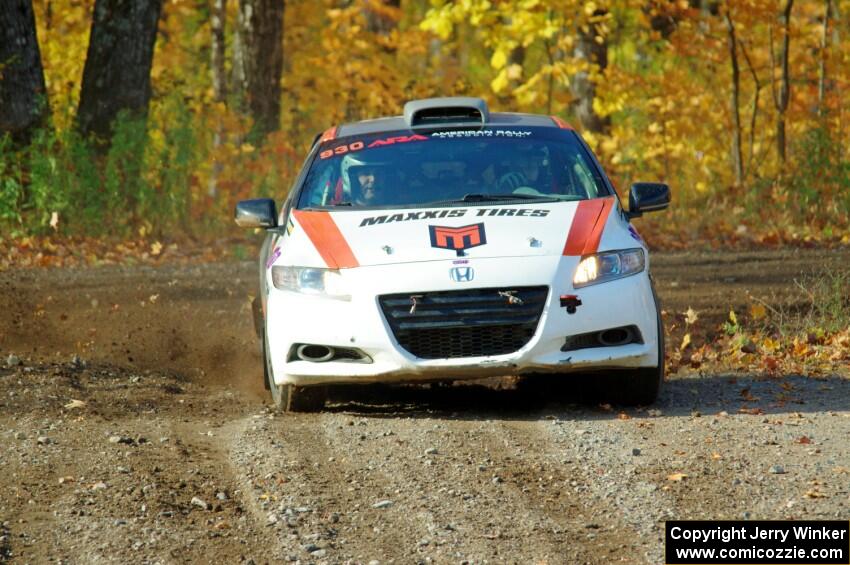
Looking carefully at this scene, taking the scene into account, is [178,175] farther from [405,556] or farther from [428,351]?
[405,556]

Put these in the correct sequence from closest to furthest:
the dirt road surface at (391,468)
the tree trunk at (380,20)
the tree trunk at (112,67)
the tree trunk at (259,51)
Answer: the dirt road surface at (391,468) → the tree trunk at (112,67) → the tree trunk at (259,51) → the tree trunk at (380,20)

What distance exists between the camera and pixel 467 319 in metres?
7.66

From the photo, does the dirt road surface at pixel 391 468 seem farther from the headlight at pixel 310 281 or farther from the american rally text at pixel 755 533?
the headlight at pixel 310 281

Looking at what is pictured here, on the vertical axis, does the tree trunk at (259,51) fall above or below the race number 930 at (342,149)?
below

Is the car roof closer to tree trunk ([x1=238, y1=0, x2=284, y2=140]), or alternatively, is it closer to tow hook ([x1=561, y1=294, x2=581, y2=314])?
tow hook ([x1=561, y1=294, x2=581, y2=314])

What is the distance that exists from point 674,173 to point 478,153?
12.8 metres

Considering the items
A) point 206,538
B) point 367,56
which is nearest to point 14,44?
point 367,56

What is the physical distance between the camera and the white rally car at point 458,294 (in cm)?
764

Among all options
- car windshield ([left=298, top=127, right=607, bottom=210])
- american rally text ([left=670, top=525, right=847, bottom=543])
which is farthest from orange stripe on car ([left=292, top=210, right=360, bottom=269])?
american rally text ([left=670, top=525, right=847, bottom=543])

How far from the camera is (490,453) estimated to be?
6.86 metres

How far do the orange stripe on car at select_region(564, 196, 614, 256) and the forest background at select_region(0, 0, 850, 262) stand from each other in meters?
8.49

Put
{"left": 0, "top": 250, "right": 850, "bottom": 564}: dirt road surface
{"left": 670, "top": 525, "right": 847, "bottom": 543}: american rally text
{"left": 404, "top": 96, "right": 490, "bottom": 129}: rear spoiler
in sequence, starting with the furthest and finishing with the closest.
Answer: {"left": 404, "top": 96, "right": 490, "bottom": 129}: rear spoiler → {"left": 0, "top": 250, "right": 850, "bottom": 564}: dirt road surface → {"left": 670, "top": 525, "right": 847, "bottom": 543}: american rally text

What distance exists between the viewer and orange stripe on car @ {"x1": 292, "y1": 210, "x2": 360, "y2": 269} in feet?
25.6

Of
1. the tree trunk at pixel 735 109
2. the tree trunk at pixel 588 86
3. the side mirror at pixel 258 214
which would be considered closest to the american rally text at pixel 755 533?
the side mirror at pixel 258 214
